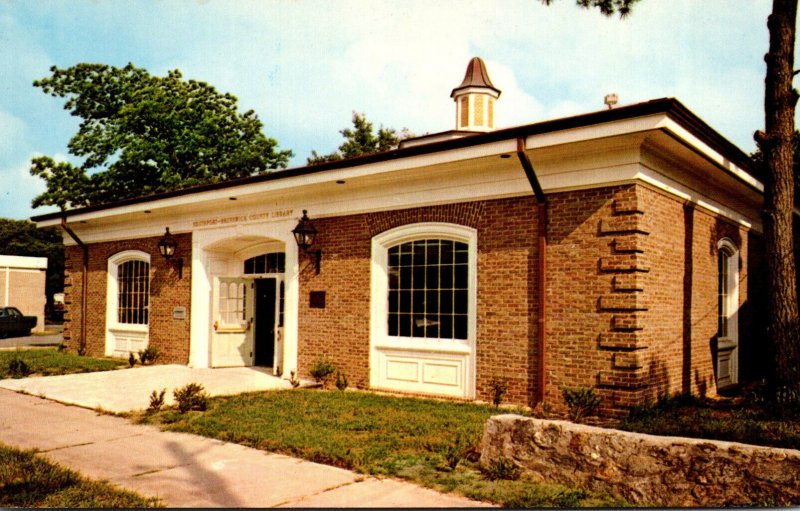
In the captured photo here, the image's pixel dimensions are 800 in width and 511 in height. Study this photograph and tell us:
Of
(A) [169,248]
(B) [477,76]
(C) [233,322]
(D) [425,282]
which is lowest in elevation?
(C) [233,322]

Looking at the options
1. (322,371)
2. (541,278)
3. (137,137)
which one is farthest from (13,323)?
(541,278)

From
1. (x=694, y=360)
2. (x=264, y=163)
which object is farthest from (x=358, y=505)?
(x=264, y=163)

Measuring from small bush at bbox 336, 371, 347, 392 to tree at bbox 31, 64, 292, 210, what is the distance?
20587 mm

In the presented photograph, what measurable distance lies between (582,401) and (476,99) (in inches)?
475

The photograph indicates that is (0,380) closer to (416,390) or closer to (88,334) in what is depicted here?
(88,334)

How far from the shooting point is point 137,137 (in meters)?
30.0

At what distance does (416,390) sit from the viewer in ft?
34.2

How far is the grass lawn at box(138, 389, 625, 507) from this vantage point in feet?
17.6

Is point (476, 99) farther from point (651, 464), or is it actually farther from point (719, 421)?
point (651, 464)

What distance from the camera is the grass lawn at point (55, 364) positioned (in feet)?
43.9

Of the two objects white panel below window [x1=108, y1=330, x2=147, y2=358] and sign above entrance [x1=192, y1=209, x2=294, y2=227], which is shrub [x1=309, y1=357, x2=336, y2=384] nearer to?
sign above entrance [x1=192, y1=209, x2=294, y2=227]

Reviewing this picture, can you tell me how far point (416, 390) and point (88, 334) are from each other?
1127 cm

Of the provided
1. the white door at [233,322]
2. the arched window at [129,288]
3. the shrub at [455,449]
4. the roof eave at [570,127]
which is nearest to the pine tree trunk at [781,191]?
the roof eave at [570,127]

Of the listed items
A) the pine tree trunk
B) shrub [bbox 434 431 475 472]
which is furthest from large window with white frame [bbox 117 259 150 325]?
the pine tree trunk
